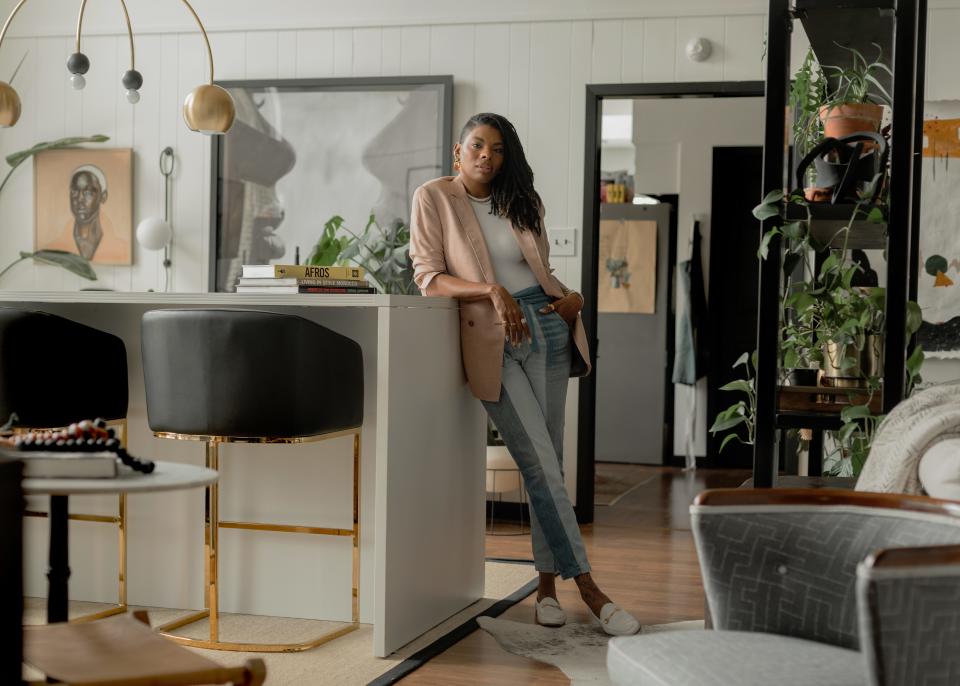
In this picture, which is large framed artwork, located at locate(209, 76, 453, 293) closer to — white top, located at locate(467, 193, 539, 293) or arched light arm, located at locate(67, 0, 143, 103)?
arched light arm, located at locate(67, 0, 143, 103)

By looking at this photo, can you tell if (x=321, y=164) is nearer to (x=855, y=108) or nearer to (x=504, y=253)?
(x=504, y=253)

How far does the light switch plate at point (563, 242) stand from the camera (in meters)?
5.13

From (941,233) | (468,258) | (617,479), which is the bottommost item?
(617,479)

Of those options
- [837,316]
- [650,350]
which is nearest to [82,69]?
[837,316]

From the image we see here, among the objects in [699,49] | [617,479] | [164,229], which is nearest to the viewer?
[699,49]

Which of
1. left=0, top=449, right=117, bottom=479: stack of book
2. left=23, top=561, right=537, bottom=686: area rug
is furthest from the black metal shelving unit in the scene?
left=0, top=449, right=117, bottom=479: stack of book

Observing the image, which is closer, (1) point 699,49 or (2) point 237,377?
(2) point 237,377

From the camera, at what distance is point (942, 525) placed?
164 cm

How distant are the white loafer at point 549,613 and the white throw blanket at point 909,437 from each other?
4.45 ft

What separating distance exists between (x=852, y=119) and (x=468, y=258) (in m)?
1.08

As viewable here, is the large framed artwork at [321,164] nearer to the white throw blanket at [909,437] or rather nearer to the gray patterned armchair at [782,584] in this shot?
the white throw blanket at [909,437]

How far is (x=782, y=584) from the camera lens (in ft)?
5.78

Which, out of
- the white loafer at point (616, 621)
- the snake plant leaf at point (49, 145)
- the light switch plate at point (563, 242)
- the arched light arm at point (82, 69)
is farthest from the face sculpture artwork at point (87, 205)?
the white loafer at point (616, 621)

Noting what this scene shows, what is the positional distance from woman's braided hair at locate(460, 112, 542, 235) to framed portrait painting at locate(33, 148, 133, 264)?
2855 mm
